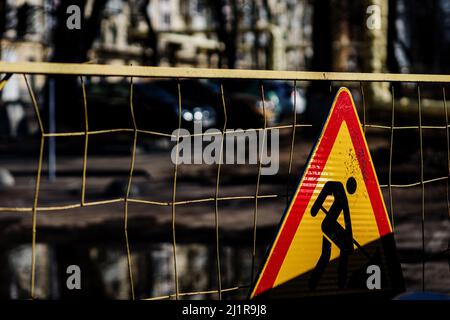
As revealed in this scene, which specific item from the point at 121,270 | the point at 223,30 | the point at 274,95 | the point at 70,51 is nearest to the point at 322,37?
the point at 70,51

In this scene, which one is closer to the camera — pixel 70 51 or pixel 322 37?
pixel 322 37

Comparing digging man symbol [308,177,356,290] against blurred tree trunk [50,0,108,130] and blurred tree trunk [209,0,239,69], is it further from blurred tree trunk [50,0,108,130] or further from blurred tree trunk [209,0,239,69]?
blurred tree trunk [209,0,239,69]

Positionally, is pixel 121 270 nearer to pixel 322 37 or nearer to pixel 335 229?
pixel 335 229

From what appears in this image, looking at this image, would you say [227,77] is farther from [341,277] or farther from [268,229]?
[268,229]

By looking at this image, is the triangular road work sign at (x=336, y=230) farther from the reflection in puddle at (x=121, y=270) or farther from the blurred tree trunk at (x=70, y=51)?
the blurred tree trunk at (x=70, y=51)

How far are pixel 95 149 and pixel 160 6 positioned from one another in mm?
41877

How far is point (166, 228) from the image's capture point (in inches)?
366

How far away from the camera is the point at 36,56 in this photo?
4753 cm

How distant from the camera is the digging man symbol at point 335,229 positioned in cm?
339

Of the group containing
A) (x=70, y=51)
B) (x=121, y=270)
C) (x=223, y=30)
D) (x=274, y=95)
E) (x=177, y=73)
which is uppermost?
(x=223, y=30)

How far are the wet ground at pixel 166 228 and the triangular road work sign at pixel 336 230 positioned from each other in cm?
17

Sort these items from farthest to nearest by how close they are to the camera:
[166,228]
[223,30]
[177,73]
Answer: [223,30] → [166,228] → [177,73]

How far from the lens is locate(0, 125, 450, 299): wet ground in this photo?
6633 mm

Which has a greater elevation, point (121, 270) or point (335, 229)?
point (335, 229)
